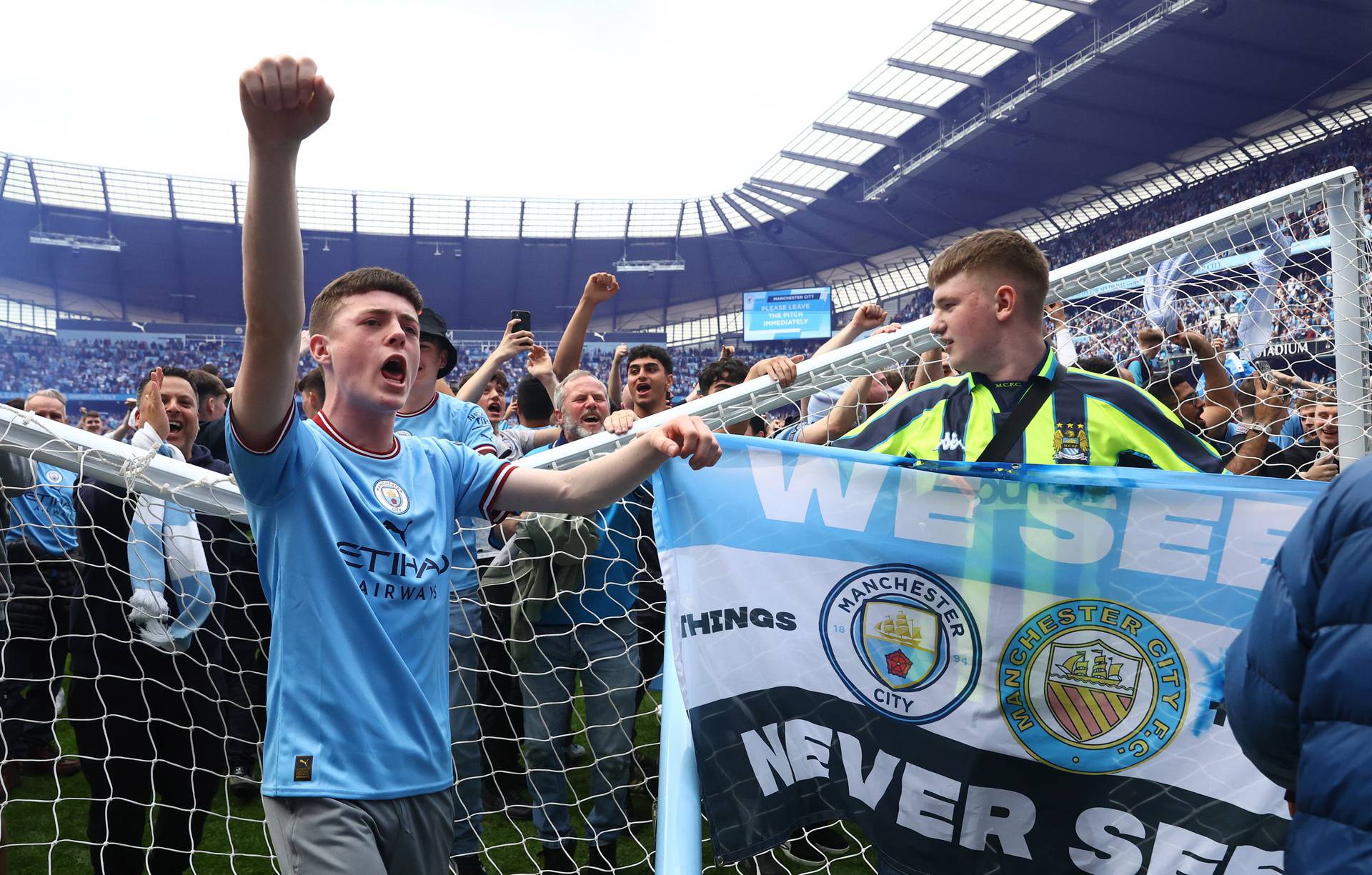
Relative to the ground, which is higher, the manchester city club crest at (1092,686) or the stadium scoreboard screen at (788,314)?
the stadium scoreboard screen at (788,314)

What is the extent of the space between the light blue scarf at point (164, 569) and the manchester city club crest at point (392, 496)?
3.15ft

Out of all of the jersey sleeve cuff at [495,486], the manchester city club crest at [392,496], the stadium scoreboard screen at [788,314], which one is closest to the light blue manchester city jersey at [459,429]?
the jersey sleeve cuff at [495,486]

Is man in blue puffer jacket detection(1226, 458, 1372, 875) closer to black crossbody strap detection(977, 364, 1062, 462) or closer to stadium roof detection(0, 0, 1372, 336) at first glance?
black crossbody strap detection(977, 364, 1062, 462)

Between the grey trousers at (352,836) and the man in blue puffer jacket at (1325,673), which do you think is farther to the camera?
the grey trousers at (352,836)

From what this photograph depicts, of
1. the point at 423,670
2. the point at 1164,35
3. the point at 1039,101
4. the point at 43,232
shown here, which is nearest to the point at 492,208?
the point at 43,232

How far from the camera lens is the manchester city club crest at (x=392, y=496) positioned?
1.76 meters

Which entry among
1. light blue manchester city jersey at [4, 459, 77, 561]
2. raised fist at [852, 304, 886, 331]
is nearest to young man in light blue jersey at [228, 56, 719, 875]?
raised fist at [852, 304, 886, 331]

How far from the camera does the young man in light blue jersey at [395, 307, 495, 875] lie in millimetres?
2988

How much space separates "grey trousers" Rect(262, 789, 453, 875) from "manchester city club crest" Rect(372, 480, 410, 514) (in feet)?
1.72

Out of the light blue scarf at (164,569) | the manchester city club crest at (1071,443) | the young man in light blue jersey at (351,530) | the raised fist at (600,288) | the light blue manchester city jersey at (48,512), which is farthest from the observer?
the raised fist at (600,288)

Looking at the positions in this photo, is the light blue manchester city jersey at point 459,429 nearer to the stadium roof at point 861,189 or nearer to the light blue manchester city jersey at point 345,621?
the light blue manchester city jersey at point 345,621

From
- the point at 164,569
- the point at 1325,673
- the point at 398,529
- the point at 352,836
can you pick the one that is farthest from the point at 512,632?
the point at 1325,673

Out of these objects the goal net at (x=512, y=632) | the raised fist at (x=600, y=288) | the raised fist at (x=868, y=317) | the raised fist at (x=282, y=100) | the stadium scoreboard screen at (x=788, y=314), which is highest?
the stadium scoreboard screen at (x=788, y=314)

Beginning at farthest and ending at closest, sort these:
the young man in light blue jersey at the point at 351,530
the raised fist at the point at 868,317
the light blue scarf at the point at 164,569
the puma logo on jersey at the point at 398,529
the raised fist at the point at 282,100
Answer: the raised fist at the point at 868,317 < the light blue scarf at the point at 164,569 < the puma logo on jersey at the point at 398,529 < the young man in light blue jersey at the point at 351,530 < the raised fist at the point at 282,100
